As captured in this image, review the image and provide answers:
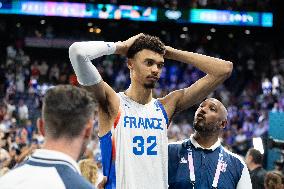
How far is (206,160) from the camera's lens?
4176mm

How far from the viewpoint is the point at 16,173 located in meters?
2.00

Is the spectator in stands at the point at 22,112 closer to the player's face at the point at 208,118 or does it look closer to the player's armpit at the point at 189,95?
the player's face at the point at 208,118

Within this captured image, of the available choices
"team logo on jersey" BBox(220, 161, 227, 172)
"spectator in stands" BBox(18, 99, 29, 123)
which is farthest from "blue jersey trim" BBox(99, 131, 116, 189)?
"spectator in stands" BBox(18, 99, 29, 123)

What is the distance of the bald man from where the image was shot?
160 inches

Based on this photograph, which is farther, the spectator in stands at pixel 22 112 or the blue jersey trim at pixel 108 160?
the spectator in stands at pixel 22 112

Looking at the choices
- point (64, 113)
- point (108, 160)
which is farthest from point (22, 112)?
point (64, 113)

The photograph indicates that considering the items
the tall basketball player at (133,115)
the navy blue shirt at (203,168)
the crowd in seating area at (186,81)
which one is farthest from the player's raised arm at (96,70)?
the crowd in seating area at (186,81)

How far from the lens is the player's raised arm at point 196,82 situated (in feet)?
13.1

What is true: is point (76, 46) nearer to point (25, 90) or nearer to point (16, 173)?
point (16, 173)

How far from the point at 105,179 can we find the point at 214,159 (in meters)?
0.97

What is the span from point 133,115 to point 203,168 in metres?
0.78

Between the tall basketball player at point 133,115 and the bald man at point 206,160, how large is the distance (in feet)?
1.23

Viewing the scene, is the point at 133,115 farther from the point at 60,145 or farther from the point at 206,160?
the point at 60,145

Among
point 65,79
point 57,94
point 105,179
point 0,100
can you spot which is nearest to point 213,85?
point 105,179
